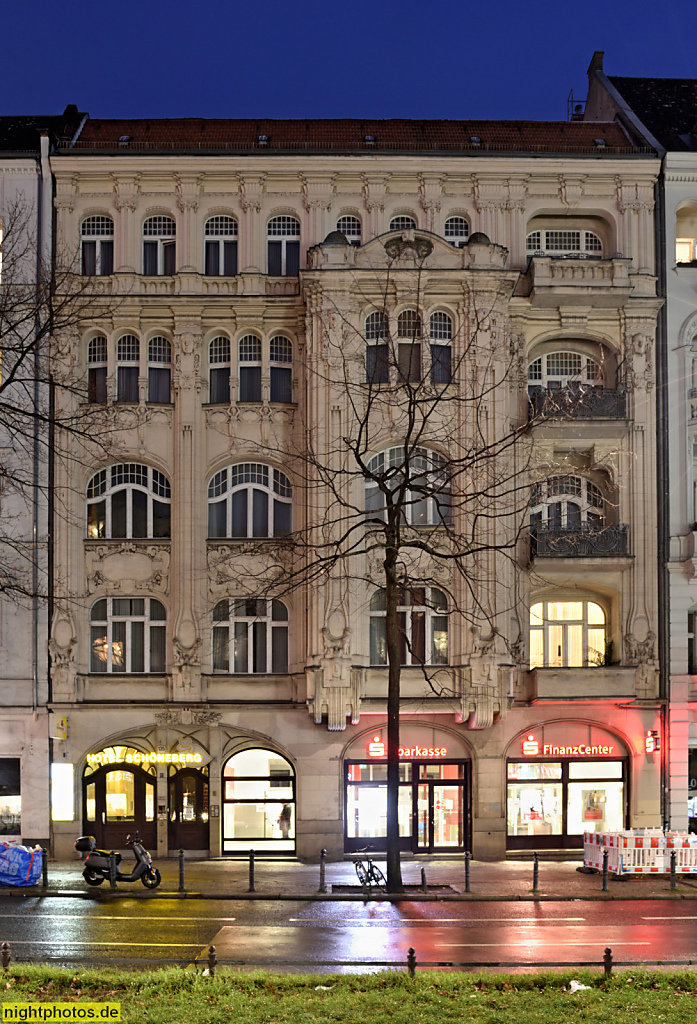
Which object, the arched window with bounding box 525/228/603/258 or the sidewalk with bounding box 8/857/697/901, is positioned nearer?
the sidewalk with bounding box 8/857/697/901

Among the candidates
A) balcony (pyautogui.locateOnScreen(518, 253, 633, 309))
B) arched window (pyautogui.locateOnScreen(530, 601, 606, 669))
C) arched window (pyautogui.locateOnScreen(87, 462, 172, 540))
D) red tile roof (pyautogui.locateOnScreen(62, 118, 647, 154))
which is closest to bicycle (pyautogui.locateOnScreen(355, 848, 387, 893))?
arched window (pyautogui.locateOnScreen(530, 601, 606, 669))

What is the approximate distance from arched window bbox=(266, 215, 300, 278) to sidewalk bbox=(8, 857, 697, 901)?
16.8 m

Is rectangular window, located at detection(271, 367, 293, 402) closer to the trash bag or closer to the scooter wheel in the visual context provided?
the scooter wheel

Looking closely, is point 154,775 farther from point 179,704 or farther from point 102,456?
point 102,456

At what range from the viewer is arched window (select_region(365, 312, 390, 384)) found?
3134cm

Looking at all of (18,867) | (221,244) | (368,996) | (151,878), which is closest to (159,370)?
(221,244)

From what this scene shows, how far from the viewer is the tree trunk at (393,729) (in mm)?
25000

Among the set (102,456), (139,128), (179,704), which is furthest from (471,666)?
(139,128)

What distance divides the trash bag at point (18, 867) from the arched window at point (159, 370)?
13.0 meters

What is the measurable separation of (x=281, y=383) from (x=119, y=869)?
14135mm

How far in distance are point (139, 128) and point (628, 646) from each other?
21968 mm

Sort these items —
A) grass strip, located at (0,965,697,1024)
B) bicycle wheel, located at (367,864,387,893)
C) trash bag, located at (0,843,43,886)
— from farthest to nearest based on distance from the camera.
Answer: trash bag, located at (0,843,43,886) < bicycle wheel, located at (367,864,387,893) < grass strip, located at (0,965,697,1024)

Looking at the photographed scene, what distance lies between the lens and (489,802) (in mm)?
30812

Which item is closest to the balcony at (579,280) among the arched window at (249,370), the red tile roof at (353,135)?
the red tile roof at (353,135)
